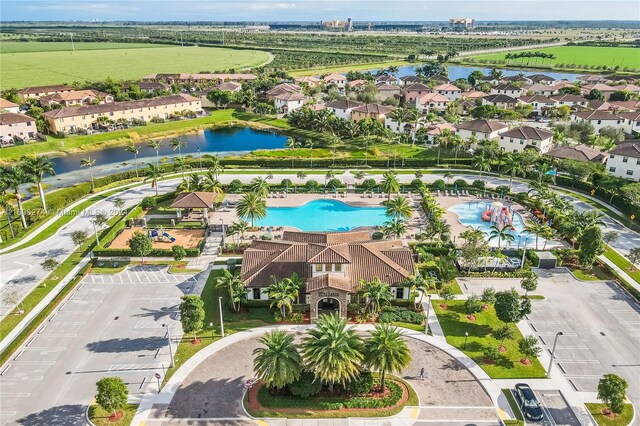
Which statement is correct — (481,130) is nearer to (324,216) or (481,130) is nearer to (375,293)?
(324,216)

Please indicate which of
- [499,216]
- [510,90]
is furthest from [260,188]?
[510,90]

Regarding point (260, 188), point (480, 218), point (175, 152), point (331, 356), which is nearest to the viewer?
point (331, 356)

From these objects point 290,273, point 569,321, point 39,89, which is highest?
point 39,89

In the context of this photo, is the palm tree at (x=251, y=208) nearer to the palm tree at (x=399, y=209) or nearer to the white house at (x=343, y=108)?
the palm tree at (x=399, y=209)

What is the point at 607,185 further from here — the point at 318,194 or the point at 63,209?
the point at 63,209

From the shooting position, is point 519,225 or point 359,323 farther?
point 519,225

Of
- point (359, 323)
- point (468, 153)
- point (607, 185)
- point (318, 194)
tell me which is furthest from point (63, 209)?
point (607, 185)
